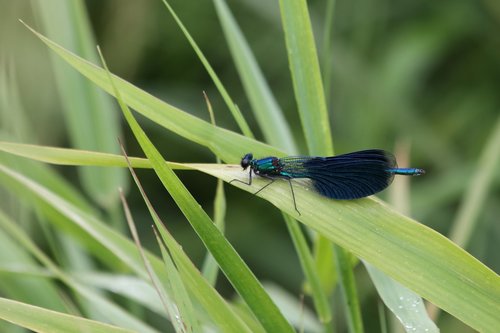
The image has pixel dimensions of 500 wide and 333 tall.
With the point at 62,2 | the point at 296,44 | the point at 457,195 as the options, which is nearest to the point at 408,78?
the point at 457,195

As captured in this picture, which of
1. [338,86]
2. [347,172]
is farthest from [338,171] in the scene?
[338,86]

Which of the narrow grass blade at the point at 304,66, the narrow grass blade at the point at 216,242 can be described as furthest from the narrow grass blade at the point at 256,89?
the narrow grass blade at the point at 216,242

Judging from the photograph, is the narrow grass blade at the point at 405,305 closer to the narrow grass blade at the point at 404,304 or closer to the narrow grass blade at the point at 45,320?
the narrow grass blade at the point at 404,304

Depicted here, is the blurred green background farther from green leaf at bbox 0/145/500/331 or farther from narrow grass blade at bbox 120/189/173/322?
narrow grass blade at bbox 120/189/173/322

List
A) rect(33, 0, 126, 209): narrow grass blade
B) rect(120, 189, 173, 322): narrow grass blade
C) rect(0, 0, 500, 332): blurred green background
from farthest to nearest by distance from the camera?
rect(0, 0, 500, 332): blurred green background → rect(33, 0, 126, 209): narrow grass blade → rect(120, 189, 173, 322): narrow grass blade

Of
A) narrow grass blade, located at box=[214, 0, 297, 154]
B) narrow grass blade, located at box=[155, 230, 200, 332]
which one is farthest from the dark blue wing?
narrow grass blade, located at box=[155, 230, 200, 332]

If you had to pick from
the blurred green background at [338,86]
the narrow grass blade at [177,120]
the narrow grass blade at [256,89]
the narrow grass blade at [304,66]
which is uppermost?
the blurred green background at [338,86]

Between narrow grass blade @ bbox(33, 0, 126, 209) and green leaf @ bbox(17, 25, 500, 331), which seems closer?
green leaf @ bbox(17, 25, 500, 331)
